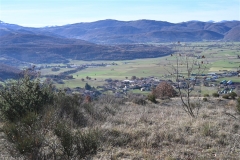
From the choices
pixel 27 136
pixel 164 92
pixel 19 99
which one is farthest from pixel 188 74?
pixel 164 92

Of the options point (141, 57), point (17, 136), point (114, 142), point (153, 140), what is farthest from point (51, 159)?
point (141, 57)

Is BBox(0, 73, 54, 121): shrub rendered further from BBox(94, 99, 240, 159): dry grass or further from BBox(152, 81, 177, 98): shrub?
BBox(152, 81, 177, 98): shrub

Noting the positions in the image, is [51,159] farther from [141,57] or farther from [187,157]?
[141,57]

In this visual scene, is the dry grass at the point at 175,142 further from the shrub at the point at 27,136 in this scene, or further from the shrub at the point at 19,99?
the shrub at the point at 19,99

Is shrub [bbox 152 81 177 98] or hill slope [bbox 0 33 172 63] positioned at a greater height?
hill slope [bbox 0 33 172 63]

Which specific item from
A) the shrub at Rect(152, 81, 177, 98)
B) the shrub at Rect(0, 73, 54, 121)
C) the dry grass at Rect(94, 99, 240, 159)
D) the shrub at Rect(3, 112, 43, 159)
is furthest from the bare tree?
the shrub at Rect(152, 81, 177, 98)

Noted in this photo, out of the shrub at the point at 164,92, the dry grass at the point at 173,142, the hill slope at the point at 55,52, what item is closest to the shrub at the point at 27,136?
the dry grass at the point at 173,142

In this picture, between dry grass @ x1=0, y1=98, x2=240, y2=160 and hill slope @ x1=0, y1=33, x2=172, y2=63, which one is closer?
dry grass @ x1=0, y1=98, x2=240, y2=160

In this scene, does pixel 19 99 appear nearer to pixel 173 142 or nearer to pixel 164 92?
pixel 173 142

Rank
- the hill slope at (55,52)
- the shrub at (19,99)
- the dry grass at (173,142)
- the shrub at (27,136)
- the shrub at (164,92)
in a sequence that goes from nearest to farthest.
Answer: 1. the shrub at (27,136)
2. the dry grass at (173,142)
3. the shrub at (19,99)
4. the shrub at (164,92)
5. the hill slope at (55,52)

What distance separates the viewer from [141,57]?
269 feet

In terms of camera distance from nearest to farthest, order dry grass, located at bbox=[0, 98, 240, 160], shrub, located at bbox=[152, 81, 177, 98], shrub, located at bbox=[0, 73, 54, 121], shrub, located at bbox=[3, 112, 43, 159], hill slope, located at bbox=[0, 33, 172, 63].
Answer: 1. shrub, located at bbox=[3, 112, 43, 159]
2. dry grass, located at bbox=[0, 98, 240, 160]
3. shrub, located at bbox=[0, 73, 54, 121]
4. shrub, located at bbox=[152, 81, 177, 98]
5. hill slope, located at bbox=[0, 33, 172, 63]

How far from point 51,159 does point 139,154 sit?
5.01ft

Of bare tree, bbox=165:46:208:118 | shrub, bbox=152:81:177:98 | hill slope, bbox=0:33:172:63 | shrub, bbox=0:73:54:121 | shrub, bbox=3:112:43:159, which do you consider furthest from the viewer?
hill slope, bbox=0:33:172:63
